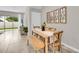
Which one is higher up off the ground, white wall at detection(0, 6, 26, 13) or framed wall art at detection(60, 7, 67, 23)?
white wall at detection(0, 6, 26, 13)

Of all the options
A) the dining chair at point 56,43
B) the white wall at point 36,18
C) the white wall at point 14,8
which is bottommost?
the dining chair at point 56,43

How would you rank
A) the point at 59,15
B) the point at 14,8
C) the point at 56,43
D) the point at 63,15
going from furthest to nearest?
the point at 14,8
the point at 59,15
the point at 63,15
the point at 56,43

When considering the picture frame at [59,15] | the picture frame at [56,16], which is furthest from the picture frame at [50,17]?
the picture frame at [56,16]

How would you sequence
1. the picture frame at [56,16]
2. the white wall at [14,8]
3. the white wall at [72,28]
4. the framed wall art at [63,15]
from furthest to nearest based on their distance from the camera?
the white wall at [14,8], the picture frame at [56,16], the framed wall art at [63,15], the white wall at [72,28]

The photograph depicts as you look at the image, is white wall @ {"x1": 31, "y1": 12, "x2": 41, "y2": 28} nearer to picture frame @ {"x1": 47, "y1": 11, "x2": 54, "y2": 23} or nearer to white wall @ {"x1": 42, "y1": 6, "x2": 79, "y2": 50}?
picture frame @ {"x1": 47, "y1": 11, "x2": 54, "y2": 23}

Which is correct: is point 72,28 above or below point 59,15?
below

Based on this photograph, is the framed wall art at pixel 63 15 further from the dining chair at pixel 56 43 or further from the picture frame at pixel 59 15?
the dining chair at pixel 56 43

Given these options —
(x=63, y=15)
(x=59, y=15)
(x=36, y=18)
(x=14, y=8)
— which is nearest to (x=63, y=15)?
(x=63, y=15)

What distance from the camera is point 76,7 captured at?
3.91m

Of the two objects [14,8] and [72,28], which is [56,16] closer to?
[72,28]

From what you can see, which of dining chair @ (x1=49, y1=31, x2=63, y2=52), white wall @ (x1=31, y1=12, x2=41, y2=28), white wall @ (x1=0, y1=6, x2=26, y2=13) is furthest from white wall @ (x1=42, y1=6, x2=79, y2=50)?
white wall @ (x1=0, y1=6, x2=26, y2=13)

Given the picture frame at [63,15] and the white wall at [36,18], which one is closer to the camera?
the picture frame at [63,15]

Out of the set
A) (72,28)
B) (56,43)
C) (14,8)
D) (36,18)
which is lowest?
(56,43)

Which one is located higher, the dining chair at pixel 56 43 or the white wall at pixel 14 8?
the white wall at pixel 14 8
